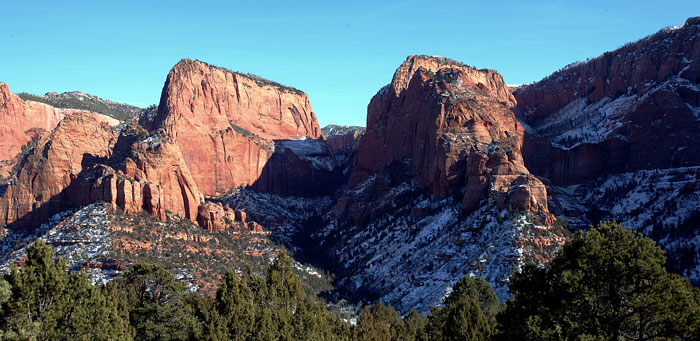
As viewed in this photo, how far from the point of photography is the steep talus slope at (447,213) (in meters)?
137

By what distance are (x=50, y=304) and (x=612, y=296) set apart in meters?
36.1

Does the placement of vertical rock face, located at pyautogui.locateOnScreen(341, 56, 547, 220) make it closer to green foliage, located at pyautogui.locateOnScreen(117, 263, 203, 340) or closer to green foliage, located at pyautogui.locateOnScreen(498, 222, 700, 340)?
green foliage, located at pyautogui.locateOnScreen(117, 263, 203, 340)

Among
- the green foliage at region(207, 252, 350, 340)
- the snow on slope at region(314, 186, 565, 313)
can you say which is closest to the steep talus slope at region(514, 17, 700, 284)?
the snow on slope at region(314, 186, 565, 313)

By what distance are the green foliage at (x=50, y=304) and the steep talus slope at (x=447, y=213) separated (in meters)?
85.2

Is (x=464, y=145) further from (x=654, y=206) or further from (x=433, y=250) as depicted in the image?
(x=654, y=206)

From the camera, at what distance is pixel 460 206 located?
161875 mm

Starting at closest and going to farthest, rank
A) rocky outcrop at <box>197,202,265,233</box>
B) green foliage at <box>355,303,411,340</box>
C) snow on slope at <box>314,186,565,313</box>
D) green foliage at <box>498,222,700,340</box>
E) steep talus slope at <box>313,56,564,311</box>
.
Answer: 1. green foliage at <box>498,222,700,340</box>
2. green foliage at <box>355,303,411,340</box>
3. snow on slope at <box>314,186,565,313</box>
4. steep talus slope at <box>313,56,564,311</box>
5. rocky outcrop at <box>197,202,265,233</box>

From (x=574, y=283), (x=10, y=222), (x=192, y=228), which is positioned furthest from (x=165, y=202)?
(x=574, y=283)

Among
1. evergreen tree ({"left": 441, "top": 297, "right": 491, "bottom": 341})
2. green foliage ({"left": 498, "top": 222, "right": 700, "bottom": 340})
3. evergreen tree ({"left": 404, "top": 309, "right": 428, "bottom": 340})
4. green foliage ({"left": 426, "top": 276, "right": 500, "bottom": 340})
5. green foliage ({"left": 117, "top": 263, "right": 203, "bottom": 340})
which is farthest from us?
evergreen tree ({"left": 404, "top": 309, "right": 428, "bottom": 340})

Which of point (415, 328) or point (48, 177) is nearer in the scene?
point (415, 328)

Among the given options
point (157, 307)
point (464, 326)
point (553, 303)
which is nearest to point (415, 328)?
point (464, 326)

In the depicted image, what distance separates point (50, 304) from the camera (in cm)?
4688

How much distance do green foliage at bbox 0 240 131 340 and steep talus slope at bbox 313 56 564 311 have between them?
3355 inches

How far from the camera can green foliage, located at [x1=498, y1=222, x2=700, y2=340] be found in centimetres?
4119
